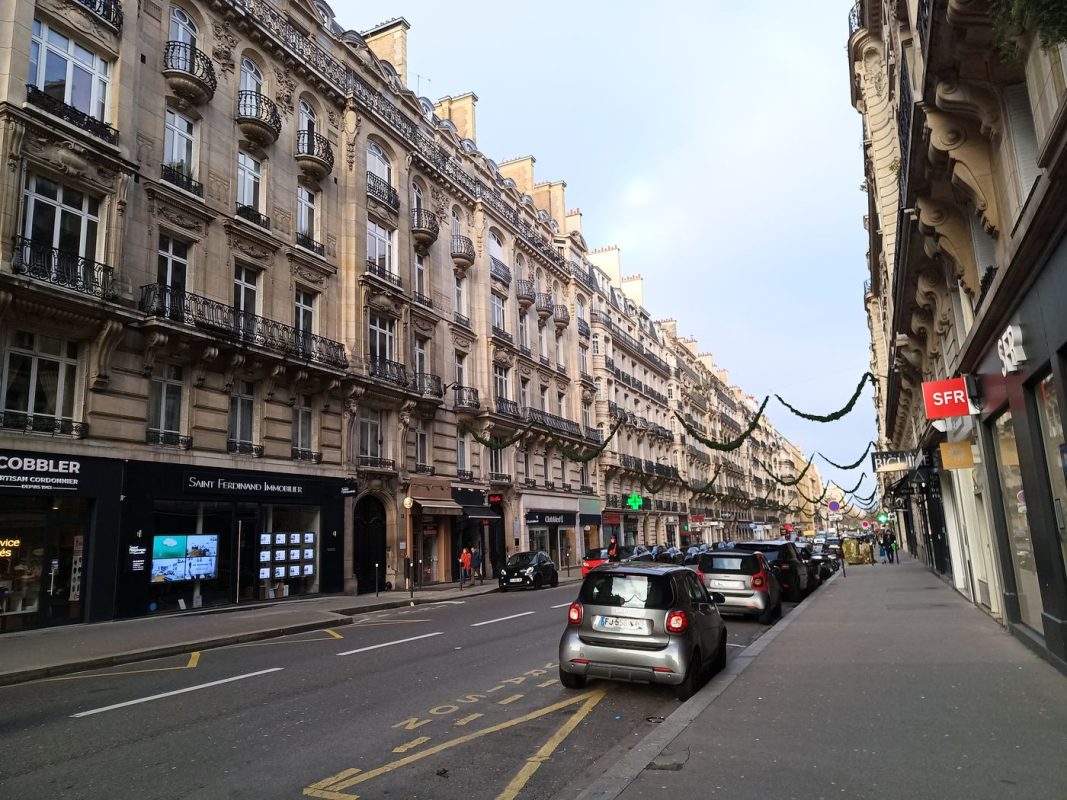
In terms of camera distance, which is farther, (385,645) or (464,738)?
(385,645)

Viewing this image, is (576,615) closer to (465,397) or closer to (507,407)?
(465,397)

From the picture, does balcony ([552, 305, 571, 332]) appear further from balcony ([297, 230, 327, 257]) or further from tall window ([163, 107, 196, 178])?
tall window ([163, 107, 196, 178])

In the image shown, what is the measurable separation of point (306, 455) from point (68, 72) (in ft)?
40.2

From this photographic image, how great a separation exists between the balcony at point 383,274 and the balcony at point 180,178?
23.5ft

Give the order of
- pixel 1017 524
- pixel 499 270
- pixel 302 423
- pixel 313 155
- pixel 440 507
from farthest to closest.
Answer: pixel 499 270, pixel 440 507, pixel 313 155, pixel 302 423, pixel 1017 524

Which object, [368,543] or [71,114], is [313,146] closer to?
[71,114]

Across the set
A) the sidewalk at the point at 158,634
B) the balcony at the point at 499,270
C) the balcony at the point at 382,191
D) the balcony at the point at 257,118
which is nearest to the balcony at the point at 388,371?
the balcony at the point at 382,191

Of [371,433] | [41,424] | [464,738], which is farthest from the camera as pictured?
[371,433]

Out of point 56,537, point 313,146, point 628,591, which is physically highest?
point 313,146

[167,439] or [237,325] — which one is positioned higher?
[237,325]

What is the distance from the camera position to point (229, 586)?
19906mm

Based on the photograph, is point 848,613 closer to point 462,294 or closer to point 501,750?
point 501,750

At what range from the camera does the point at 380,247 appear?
28.3 m

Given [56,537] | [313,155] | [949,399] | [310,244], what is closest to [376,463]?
[310,244]
